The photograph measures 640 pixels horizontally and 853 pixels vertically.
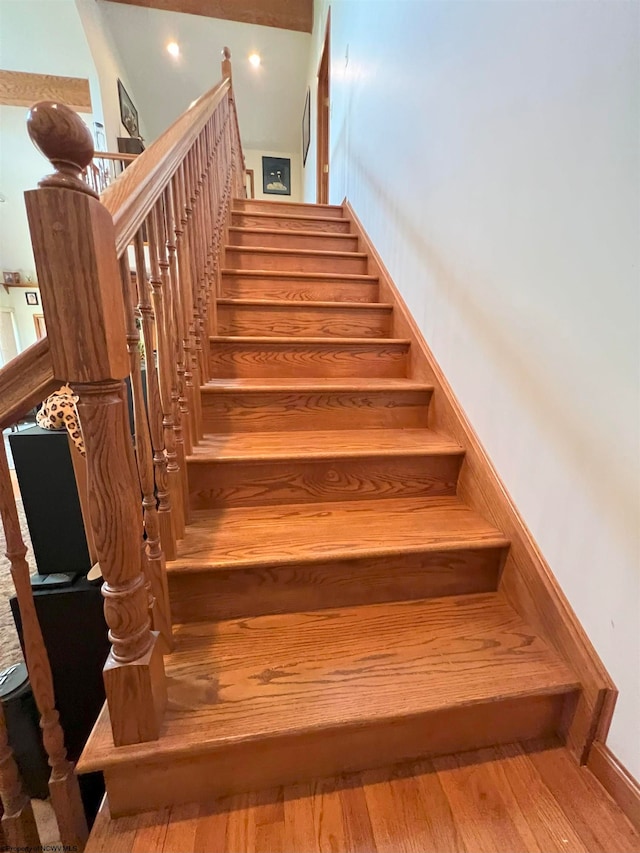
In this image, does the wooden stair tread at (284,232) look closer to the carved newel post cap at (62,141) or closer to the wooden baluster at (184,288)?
the wooden baluster at (184,288)

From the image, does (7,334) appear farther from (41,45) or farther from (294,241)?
(294,241)

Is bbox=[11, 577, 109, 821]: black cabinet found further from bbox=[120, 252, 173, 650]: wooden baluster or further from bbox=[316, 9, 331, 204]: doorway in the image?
bbox=[316, 9, 331, 204]: doorway

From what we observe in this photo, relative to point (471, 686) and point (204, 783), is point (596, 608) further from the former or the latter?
point (204, 783)

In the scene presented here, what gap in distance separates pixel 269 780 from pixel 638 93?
1.52m

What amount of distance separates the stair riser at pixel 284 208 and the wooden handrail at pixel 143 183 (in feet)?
6.09

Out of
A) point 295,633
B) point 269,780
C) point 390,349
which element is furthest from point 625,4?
point 269,780

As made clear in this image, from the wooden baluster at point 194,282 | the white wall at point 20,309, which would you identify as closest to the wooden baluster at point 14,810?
the wooden baluster at point 194,282

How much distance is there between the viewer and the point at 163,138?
2.99 feet

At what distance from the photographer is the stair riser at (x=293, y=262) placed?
7.36ft

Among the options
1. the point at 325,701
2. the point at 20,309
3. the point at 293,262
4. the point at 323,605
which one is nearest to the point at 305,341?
the point at 293,262

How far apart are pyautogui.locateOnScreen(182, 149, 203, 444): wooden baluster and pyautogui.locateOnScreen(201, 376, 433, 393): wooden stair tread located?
11 cm

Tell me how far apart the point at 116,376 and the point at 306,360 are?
47.6 inches

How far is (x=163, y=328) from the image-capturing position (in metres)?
0.90

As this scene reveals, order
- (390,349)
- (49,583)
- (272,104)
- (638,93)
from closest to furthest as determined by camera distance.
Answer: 1. (638,93)
2. (49,583)
3. (390,349)
4. (272,104)
